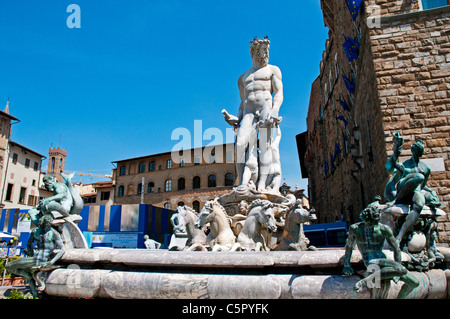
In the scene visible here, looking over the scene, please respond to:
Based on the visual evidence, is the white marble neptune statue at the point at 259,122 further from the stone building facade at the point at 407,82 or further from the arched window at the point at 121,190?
the arched window at the point at 121,190

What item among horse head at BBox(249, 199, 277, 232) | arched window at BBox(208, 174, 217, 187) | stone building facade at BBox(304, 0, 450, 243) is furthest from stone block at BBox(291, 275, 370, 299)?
arched window at BBox(208, 174, 217, 187)

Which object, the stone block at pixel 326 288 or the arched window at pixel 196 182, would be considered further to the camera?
the arched window at pixel 196 182

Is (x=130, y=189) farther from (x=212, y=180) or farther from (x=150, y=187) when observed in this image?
(x=212, y=180)

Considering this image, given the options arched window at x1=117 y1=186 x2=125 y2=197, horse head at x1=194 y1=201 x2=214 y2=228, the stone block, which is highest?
arched window at x1=117 y1=186 x2=125 y2=197

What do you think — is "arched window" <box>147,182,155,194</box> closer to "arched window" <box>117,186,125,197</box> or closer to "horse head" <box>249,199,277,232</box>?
"arched window" <box>117,186,125,197</box>

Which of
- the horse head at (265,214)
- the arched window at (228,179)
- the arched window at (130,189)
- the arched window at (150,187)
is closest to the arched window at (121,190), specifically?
the arched window at (130,189)

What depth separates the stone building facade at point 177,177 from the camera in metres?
44.0

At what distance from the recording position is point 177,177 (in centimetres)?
4691

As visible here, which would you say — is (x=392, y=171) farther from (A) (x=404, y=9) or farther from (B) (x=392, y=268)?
(A) (x=404, y=9)

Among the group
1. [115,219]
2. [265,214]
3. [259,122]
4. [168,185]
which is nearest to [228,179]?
[168,185]

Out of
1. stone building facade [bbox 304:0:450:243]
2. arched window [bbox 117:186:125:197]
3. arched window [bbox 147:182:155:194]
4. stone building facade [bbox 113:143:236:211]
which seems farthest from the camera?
arched window [bbox 117:186:125:197]

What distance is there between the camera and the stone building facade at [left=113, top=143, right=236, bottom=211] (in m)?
44.0

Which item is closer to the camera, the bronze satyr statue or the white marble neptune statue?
the bronze satyr statue

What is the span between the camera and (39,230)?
4.46 metres
